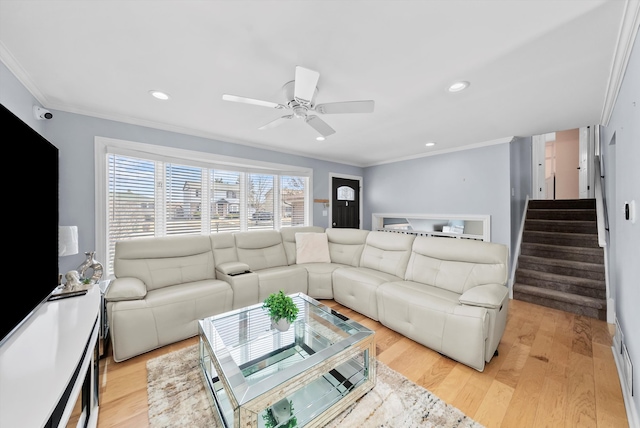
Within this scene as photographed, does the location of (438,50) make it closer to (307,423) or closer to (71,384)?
(307,423)

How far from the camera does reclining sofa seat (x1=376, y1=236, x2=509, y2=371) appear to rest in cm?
191

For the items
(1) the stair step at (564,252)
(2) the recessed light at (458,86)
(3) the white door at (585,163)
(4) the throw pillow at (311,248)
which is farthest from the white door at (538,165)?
(4) the throw pillow at (311,248)

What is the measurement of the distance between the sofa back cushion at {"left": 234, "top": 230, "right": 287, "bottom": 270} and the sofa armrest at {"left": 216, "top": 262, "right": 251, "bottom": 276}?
0.33 meters

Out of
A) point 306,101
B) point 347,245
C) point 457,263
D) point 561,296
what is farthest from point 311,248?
point 561,296

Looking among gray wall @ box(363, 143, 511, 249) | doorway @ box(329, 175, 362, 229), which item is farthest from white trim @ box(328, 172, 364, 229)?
gray wall @ box(363, 143, 511, 249)

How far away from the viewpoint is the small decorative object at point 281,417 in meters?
1.38

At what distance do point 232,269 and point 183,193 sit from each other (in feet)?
Result: 4.34

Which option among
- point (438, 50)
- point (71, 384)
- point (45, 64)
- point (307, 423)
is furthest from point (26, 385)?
point (438, 50)

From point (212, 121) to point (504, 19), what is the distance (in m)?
2.80

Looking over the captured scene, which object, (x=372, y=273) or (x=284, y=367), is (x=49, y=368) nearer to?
(x=284, y=367)

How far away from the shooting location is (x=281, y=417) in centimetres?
142

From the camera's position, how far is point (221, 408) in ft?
4.73

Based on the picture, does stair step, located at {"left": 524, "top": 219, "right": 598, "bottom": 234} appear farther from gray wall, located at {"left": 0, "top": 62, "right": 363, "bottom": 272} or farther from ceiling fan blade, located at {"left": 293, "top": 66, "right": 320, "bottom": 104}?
gray wall, located at {"left": 0, "top": 62, "right": 363, "bottom": 272}

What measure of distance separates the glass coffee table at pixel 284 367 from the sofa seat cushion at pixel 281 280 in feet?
2.30
